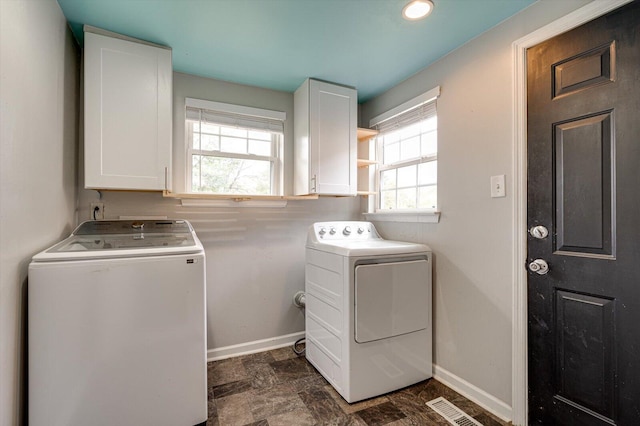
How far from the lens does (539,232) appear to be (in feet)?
5.11

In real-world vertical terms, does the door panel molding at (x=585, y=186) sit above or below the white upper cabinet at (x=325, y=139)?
below

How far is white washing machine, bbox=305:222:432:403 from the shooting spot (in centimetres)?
185

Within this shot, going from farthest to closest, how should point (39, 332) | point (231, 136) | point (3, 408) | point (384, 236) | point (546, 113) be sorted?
point (384, 236) < point (231, 136) < point (546, 113) < point (39, 332) < point (3, 408)

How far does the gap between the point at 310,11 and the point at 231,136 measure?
4.04 ft

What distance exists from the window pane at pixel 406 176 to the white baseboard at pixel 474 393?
1.41 m

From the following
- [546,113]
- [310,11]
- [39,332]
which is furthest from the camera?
[310,11]

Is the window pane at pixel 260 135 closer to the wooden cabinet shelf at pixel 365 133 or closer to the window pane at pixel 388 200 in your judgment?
the wooden cabinet shelf at pixel 365 133

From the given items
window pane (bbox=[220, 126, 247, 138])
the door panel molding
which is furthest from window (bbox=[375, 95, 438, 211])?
window pane (bbox=[220, 126, 247, 138])

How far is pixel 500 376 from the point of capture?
173 cm

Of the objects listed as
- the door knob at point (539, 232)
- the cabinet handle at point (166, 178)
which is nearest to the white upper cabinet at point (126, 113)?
the cabinet handle at point (166, 178)

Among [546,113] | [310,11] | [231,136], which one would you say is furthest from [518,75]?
[231,136]

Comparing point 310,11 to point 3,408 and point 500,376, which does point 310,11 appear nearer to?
point 3,408

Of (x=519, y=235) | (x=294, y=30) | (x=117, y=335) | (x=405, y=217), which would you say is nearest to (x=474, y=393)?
(x=519, y=235)

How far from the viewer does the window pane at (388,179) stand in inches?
107
